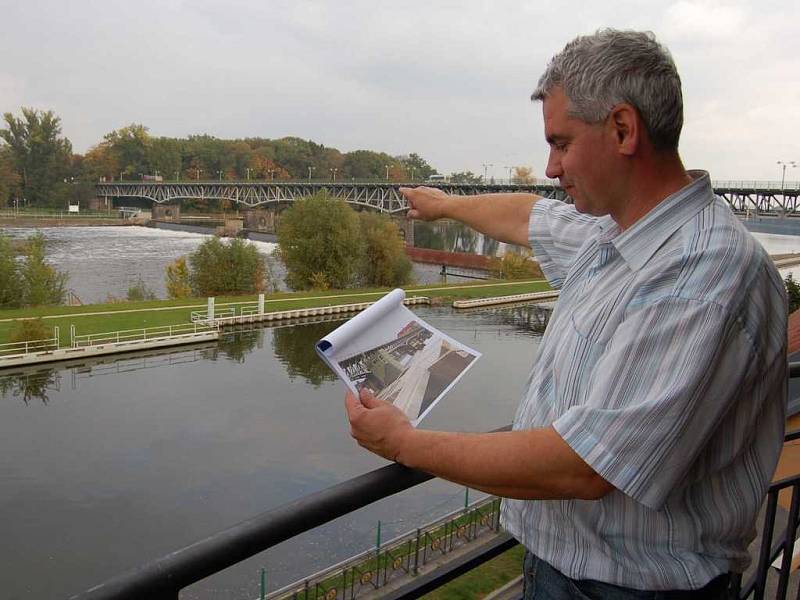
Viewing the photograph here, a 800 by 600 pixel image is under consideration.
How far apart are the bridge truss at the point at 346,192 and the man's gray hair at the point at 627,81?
1897 cm

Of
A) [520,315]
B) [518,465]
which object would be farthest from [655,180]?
[520,315]

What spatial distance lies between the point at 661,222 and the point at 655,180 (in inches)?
2.6

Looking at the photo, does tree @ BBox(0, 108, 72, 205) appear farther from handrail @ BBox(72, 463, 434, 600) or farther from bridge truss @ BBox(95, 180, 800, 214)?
handrail @ BBox(72, 463, 434, 600)

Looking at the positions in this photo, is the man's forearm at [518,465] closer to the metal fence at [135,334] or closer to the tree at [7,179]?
the metal fence at [135,334]

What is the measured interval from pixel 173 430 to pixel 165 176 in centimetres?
6585

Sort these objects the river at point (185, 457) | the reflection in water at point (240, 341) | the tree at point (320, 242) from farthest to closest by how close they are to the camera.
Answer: the tree at point (320, 242) < the reflection in water at point (240, 341) < the river at point (185, 457)

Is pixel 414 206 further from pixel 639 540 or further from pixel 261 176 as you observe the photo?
pixel 261 176

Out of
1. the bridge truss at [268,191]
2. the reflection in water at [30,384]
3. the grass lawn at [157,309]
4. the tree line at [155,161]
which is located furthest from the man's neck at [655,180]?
the tree line at [155,161]

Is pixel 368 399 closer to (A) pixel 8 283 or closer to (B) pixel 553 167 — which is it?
(B) pixel 553 167

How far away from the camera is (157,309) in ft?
78.6

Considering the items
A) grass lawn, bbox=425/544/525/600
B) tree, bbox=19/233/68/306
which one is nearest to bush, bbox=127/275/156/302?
tree, bbox=19/233/68/306

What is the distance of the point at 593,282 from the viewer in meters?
1.07

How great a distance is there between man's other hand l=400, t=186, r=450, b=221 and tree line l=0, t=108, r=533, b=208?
66.8 m

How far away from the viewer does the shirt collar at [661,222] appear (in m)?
0.96
